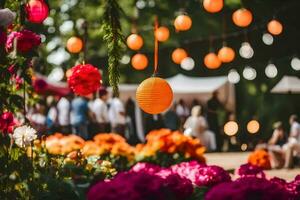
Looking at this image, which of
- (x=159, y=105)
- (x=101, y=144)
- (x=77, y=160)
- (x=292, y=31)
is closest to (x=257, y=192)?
(x=159, y=105)

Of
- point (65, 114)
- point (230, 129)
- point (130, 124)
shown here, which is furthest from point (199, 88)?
point (65, 114)

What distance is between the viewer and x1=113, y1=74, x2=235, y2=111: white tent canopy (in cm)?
2070

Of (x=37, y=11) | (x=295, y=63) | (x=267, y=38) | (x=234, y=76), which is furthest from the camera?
(x=234, y=76)

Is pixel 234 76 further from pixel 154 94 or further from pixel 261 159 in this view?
pixel 154 94

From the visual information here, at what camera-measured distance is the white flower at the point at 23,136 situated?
382 cm

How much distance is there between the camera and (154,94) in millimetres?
4215

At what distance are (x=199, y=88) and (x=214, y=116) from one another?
8.61 feet

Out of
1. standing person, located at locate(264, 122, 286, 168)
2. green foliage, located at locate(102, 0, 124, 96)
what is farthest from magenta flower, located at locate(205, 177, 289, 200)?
standing person, located at locate(264, 122, 286, 168)

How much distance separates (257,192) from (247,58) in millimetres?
19867

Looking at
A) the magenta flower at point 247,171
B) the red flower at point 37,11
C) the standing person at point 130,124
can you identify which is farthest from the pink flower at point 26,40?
the standing person at point 130,124

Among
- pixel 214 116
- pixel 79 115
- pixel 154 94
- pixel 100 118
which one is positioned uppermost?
pixel 154 94

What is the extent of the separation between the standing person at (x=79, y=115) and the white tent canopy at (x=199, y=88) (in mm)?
6583

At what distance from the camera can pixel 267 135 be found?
808 inches

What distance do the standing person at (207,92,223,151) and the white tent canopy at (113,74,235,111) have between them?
210cm
